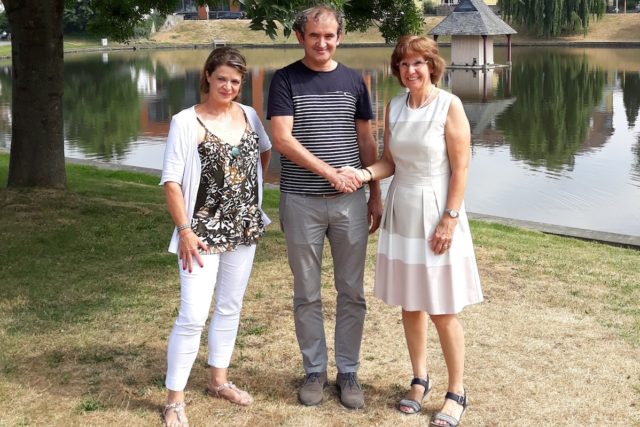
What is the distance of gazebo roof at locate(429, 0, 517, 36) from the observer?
4062 cm

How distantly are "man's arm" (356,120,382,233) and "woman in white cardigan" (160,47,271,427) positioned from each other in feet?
1.55

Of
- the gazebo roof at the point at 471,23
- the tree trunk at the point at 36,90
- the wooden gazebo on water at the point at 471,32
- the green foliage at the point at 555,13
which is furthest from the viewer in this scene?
the green foliage at the point at 555,13

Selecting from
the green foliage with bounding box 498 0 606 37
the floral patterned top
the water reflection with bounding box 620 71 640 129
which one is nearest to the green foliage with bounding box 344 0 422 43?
the floral patterned top

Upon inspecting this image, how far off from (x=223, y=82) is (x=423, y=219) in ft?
3.37

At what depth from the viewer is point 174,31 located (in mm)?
66625

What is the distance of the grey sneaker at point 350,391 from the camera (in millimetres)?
4043

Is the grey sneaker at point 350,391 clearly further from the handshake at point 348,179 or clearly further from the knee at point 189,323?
the handshake at point 348,179

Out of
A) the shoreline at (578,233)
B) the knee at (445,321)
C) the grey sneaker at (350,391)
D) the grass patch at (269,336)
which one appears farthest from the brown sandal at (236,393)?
the shoreline at (578,233)

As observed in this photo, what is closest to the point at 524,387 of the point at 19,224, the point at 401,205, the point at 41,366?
the point at 401,205

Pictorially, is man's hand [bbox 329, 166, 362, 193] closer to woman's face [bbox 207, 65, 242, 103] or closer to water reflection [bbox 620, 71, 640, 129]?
woman's face [bbox 207, 65, 242, 103]

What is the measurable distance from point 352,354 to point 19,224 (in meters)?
4.60

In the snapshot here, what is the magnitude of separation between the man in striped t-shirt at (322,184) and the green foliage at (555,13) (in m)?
Result: 47.5

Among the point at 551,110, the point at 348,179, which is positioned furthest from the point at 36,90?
the point at 551,110

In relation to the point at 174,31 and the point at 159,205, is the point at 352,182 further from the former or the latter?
the point at 174,31
